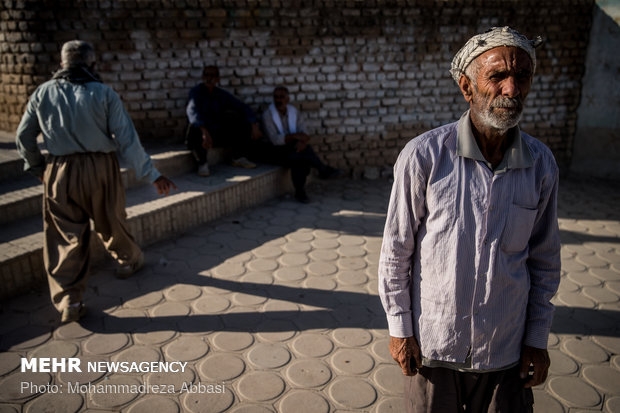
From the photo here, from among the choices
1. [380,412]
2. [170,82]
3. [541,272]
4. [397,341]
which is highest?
[170,82]

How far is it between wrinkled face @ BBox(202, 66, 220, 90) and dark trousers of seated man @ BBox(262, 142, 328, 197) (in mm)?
1169

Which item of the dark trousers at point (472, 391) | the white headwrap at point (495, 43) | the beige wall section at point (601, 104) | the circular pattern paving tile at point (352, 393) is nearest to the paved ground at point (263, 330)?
the circular pattern paving tile at point (352, 393)

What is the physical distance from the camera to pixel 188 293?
12.6 ft

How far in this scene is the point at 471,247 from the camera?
62.6 inches

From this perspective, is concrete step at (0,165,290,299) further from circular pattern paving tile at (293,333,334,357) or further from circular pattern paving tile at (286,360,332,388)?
circular pattern paving tile at (286,360,332,388)

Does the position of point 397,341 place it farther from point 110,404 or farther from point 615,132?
point 615,132

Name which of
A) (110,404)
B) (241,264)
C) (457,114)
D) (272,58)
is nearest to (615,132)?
(457,114)

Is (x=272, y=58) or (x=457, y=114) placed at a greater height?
(x=272, y=58)

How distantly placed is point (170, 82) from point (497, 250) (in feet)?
19.7

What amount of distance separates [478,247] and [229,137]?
545 cm

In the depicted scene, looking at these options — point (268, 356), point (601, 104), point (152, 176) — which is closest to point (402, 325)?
point (268, 356)

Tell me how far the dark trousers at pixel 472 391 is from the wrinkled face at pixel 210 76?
530 centimetres

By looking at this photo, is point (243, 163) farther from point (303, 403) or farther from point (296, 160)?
point (303, 403)

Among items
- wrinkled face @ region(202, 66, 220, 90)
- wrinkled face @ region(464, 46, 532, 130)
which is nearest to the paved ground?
wrinkled face @ region(464, 46, 532, 130)
